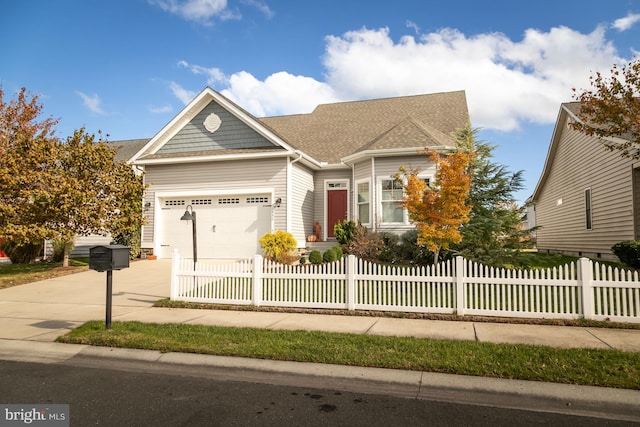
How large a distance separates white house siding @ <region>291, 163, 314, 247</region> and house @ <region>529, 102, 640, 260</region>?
8575mm

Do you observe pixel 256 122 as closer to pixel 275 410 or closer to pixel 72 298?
pixel 72 298

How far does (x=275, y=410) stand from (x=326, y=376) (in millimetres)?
1064

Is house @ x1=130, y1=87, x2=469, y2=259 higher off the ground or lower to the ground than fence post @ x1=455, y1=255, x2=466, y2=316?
higher

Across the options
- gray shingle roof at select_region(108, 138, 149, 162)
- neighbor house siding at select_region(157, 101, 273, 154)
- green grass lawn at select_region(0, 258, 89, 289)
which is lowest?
green grass lawn at select_region(0, 258, 89, 289)

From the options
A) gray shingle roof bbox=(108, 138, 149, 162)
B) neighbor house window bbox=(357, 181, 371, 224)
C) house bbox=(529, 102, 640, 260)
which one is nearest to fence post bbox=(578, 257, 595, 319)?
house bbox=(529, 102, 640, 260)

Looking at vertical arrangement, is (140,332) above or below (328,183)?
below

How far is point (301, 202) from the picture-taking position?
58.4 ft

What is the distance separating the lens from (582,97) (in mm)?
10648

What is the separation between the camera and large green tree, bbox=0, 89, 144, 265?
13.5 m

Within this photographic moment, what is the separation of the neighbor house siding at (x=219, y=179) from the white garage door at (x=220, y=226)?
1.42ft

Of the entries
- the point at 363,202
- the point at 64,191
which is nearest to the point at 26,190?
the point at 64,191

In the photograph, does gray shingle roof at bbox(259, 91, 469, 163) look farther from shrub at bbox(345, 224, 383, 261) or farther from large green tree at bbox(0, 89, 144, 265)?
large green tree at bbox(0, 89, 144, 265)

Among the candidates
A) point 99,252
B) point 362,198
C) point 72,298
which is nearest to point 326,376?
point 99,252

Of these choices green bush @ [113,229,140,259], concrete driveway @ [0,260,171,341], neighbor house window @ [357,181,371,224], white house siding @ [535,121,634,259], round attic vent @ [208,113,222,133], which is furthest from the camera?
round attic vent @ [208,113,222,133]
